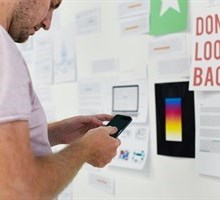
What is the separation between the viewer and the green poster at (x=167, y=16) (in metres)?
1.06

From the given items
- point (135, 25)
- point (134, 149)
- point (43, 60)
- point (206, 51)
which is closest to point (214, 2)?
point (206, 51)

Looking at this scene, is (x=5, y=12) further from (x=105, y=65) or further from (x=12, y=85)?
(x=105, y=65)

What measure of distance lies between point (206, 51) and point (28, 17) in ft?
1.50

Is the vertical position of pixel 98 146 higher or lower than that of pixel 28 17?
lower

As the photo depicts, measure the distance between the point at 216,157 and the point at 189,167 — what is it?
97 mm

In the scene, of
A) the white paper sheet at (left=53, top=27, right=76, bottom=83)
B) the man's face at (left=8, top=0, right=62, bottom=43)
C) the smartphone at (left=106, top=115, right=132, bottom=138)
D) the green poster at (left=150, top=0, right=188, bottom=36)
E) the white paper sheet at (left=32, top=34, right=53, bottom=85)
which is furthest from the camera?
the white paper sheet at (left=32, top=34, right=53, bottom=85)

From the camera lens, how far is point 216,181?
1008mm

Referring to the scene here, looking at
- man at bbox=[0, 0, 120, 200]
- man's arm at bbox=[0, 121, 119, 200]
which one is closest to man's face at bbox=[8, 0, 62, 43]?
man at bbox=[0, 0, 120, 200]

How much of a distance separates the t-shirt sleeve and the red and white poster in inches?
18.5

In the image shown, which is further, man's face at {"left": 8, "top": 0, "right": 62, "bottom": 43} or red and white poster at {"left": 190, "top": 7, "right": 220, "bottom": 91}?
red and white poster at {"left": 190, "top": 7, "right": 220, "bottom": 91}

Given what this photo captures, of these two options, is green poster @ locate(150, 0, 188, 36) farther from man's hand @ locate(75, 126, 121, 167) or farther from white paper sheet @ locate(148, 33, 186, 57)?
man's hand @ locate(75, 126, 121, 167)

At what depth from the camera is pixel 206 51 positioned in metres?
1.00

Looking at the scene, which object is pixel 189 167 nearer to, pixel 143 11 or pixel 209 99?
pixel 209 99

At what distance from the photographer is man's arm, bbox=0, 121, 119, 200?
0.67m
